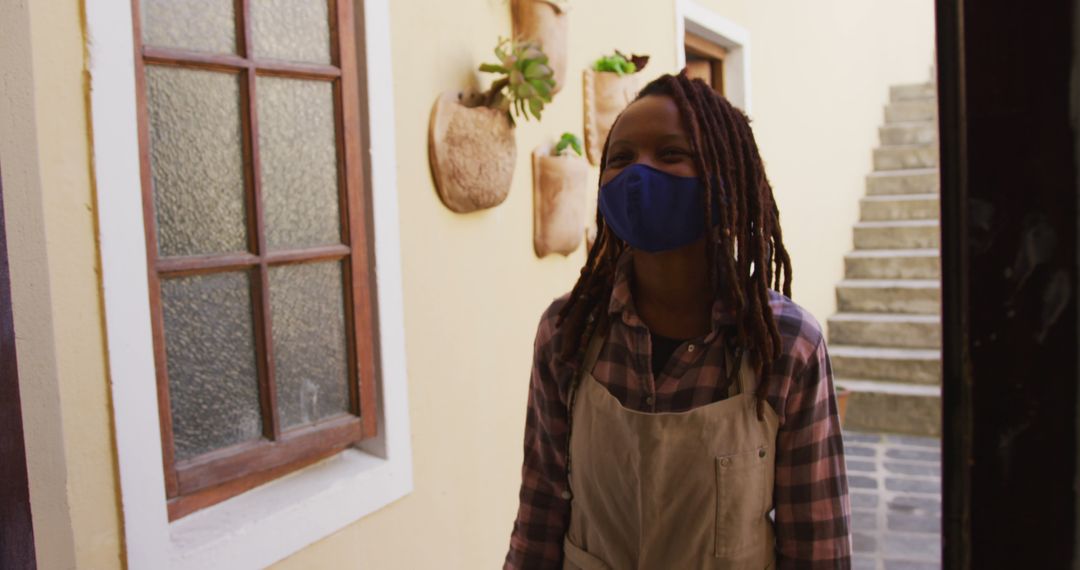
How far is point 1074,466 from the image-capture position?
40 cm

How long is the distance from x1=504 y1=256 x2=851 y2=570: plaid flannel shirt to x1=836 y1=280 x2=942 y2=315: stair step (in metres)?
5.55

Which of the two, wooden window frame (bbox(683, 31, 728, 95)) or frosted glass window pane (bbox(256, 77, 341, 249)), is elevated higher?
A: wooden window frame (bbox(683, 31, 728, 95))

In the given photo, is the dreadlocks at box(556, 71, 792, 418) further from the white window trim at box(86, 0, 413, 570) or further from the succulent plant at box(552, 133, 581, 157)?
the succulent plant at box(552, 133, 581, 157)

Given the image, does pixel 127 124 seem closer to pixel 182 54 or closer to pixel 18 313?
pixel 182 54

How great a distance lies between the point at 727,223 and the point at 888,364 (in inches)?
200

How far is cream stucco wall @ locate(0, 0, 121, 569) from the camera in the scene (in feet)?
5.17

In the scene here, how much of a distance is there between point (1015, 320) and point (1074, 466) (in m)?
0.07

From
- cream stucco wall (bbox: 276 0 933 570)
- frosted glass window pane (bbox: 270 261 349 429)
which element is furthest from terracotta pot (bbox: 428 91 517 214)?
frosted glass window pane (bbox: 270 261 349 429)

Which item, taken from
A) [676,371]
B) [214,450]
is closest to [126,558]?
[214,450]

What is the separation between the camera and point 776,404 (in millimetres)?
1240

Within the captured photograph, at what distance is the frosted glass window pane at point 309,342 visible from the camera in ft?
7.32

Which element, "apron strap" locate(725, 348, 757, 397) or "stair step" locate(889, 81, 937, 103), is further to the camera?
"stair step" locate(889, 81, 937, 103)

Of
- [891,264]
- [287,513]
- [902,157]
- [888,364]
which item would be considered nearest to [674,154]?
[287,513]

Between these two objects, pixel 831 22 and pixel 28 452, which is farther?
pixel 831 22
